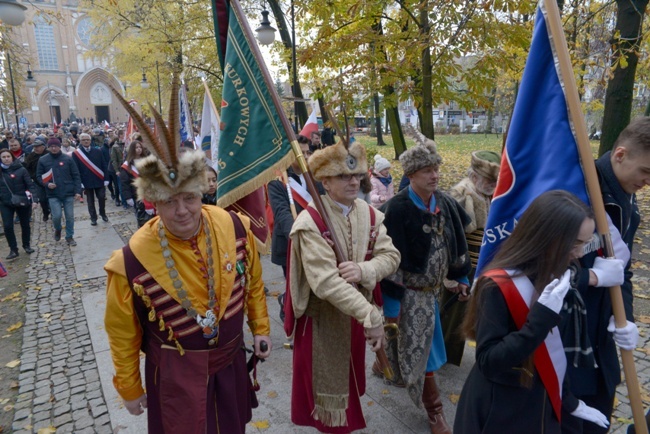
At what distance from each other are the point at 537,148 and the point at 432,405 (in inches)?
82.0

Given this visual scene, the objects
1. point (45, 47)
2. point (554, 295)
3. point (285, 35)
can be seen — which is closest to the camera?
Result: point (554, 295)

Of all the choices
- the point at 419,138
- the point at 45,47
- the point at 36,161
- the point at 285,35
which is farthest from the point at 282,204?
the point at 45,47

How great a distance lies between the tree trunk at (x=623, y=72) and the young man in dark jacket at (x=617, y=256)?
649 cm

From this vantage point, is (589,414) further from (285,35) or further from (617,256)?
(285,35)

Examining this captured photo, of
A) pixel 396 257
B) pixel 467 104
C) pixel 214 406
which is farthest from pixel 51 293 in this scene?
pixel 467 104

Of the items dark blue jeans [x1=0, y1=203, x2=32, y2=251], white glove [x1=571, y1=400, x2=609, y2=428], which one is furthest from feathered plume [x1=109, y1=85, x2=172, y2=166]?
dark blue jeans [x1=0, y1=203, x2=32, y2=251]

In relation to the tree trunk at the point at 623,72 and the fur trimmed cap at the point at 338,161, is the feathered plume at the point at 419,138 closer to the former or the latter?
the fur trimmed cap at the point at 338,161

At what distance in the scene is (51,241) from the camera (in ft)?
32.6

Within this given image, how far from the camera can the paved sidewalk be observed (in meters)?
3.54

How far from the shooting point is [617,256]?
88.4 inches

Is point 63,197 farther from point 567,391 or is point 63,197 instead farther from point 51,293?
point 567,391

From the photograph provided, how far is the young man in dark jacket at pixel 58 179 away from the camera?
8.98m

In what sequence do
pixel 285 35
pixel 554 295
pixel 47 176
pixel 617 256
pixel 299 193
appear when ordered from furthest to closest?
pixel 285 35 < pixel 47 176 < pixel 299 193 < pixel 617 256 < pixel 554 295

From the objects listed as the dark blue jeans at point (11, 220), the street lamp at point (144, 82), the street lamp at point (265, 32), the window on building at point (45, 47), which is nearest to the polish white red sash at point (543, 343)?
the dark blue jeans at point (11, 220)
